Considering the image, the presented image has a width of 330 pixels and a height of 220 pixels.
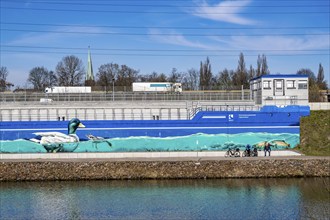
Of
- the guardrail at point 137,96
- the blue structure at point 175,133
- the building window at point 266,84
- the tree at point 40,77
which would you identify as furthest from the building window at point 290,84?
the tree at point 40,77

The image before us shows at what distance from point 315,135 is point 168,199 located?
17.0 m

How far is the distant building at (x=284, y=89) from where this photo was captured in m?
38.7

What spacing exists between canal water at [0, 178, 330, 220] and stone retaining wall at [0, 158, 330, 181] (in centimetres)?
58

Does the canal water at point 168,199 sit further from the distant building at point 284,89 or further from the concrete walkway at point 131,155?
the distant building at point 284,89

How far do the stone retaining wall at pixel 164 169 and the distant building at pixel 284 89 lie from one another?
405 inches

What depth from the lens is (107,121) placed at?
34.6m

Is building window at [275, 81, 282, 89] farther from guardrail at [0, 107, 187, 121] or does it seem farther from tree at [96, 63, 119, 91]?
tree at [96, 63, 119, 91]

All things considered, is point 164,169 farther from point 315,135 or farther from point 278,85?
point 278,85

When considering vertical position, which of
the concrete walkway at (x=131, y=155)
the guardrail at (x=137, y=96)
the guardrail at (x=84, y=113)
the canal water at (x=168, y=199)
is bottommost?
the canal water at (x=168, y=199)

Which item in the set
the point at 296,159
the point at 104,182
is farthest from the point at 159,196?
the point at 296,159

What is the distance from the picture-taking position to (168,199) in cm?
2392

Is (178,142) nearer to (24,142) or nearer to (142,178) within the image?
(142,178)

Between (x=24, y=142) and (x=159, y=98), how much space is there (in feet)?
50.1

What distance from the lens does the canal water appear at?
2111cm
